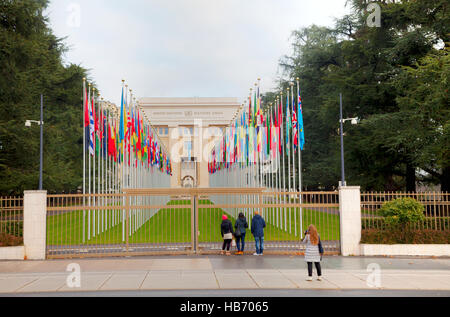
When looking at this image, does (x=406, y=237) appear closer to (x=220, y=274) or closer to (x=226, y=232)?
(x=226, y=232)

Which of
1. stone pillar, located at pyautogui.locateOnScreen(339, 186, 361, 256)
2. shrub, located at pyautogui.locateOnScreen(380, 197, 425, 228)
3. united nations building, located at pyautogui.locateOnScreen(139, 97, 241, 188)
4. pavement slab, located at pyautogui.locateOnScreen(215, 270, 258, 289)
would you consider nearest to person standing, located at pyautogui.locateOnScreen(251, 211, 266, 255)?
stone pillar, located at pyautogui.locateOnScreen(339, 186, 361, 256)

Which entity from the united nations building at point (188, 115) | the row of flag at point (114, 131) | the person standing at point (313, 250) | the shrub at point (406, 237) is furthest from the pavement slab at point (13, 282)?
the united nations building at point (188, 115)

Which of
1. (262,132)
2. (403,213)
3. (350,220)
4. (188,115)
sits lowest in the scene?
(350,220)

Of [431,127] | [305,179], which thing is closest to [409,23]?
[431,127]

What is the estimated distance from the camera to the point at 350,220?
17953 millimetres

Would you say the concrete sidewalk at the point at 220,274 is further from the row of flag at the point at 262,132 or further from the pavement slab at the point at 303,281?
the row of flag at the point at 262,132

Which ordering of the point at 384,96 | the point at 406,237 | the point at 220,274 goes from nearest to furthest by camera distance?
the point at 220,274 → the point at 406,237 → the point at 384,96

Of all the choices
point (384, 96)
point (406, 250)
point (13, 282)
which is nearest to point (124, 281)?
→ point (13, 282)

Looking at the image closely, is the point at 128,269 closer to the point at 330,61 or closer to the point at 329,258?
the point at 329,258

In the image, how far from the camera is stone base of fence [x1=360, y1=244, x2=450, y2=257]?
17.2 meters

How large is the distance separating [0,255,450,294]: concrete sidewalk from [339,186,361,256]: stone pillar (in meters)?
0.94

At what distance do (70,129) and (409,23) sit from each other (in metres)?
33.1

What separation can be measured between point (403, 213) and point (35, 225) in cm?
1460
